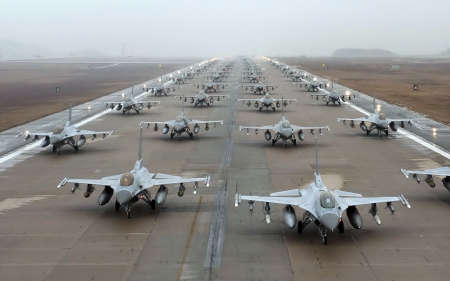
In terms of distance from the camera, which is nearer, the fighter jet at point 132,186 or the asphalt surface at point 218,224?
the asphalt surface at point 218,224

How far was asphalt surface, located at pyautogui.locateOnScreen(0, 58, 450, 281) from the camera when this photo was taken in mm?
20953

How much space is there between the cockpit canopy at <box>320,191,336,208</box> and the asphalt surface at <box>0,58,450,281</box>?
246 cm

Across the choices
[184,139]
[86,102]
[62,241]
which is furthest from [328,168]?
[86,102]

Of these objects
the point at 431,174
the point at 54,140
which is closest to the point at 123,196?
the point at 431,174

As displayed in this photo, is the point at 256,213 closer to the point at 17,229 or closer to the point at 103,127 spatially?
the point at 17,229

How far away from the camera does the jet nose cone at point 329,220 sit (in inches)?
850

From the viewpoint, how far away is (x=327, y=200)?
22.2 meters

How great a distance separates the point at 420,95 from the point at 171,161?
76618 mm

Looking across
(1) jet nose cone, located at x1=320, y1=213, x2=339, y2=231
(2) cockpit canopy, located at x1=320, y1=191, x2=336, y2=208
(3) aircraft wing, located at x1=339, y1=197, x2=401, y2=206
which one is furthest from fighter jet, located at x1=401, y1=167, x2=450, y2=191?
(1) jet nose cone, located at x1=320, y1=213, x2=339, y2=231

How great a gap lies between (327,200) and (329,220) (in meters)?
1.09

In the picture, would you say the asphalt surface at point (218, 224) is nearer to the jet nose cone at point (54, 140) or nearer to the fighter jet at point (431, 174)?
the fighter jet at point (431, 174)

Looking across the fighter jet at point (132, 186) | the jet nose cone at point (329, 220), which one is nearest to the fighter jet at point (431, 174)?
the jet nose cone at point (329, 220)

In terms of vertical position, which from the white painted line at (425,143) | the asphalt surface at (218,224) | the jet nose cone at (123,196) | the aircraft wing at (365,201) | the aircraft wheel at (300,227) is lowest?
the asphalt surface at (218,224)

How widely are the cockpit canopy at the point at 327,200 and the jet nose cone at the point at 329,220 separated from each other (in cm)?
52
